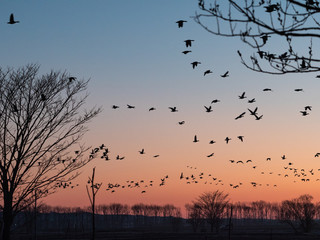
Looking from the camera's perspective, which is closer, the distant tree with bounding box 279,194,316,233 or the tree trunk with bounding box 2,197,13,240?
the tree trunk with bounding box 2,197,13,240

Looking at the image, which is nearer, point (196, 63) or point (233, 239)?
point (196, 63)

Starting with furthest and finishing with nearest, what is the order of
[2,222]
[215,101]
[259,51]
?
[215,101], [2,222], [259,51]

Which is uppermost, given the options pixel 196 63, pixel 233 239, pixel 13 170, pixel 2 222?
pixel 196 63

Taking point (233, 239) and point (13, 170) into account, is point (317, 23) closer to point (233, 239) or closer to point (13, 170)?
point (13, 170)

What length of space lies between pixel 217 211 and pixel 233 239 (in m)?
24.1

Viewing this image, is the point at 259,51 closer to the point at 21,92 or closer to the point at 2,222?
the point at 21,92

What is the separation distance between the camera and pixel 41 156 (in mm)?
15391

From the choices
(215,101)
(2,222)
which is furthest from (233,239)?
(2,222)

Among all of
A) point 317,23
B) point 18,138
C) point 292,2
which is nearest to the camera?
point 292,2

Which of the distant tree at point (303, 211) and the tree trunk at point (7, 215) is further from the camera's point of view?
the distant tree at point (303, 211)

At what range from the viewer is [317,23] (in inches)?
296

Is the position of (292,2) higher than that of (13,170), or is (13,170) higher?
(292,2)

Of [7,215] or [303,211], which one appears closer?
[7,215]

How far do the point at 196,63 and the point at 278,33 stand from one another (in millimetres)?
8113
